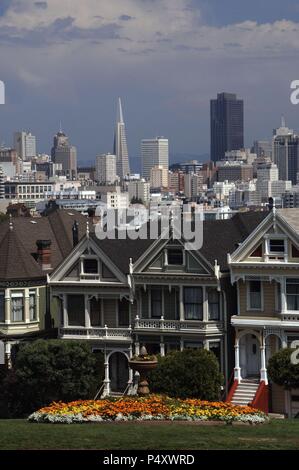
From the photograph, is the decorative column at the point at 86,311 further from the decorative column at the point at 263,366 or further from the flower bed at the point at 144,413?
the flower bed at the point at 144,413

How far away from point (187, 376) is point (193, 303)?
3117 millimetres

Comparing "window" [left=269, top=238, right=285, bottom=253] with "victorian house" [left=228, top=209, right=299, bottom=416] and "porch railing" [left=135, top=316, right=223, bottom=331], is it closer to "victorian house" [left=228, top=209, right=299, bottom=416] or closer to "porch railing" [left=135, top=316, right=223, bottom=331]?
"victorian house" [left=228, top=209, right=299, bottom=416]

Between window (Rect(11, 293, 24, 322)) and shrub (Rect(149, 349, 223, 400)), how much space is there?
6122 millimetres

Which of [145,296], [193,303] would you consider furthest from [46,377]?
[193,303]

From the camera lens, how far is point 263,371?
40.8 m

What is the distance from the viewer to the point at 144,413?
31.8 m

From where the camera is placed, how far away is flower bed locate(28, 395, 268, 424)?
104 feet

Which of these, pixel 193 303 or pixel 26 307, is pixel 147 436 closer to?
pixel 193 303

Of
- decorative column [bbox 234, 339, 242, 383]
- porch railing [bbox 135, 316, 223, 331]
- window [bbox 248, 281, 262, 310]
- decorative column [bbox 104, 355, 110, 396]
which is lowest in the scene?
decorative column [bbox 104, 355, 110, 396]

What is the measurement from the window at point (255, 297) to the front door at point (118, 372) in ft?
13.9

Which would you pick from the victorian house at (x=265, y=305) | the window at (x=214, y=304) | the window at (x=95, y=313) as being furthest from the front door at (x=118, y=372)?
the victorian house at (x=265, y=305)

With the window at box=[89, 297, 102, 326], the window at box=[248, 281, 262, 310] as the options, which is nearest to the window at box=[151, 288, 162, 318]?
the window at box=[89, 297, 102, 326]
